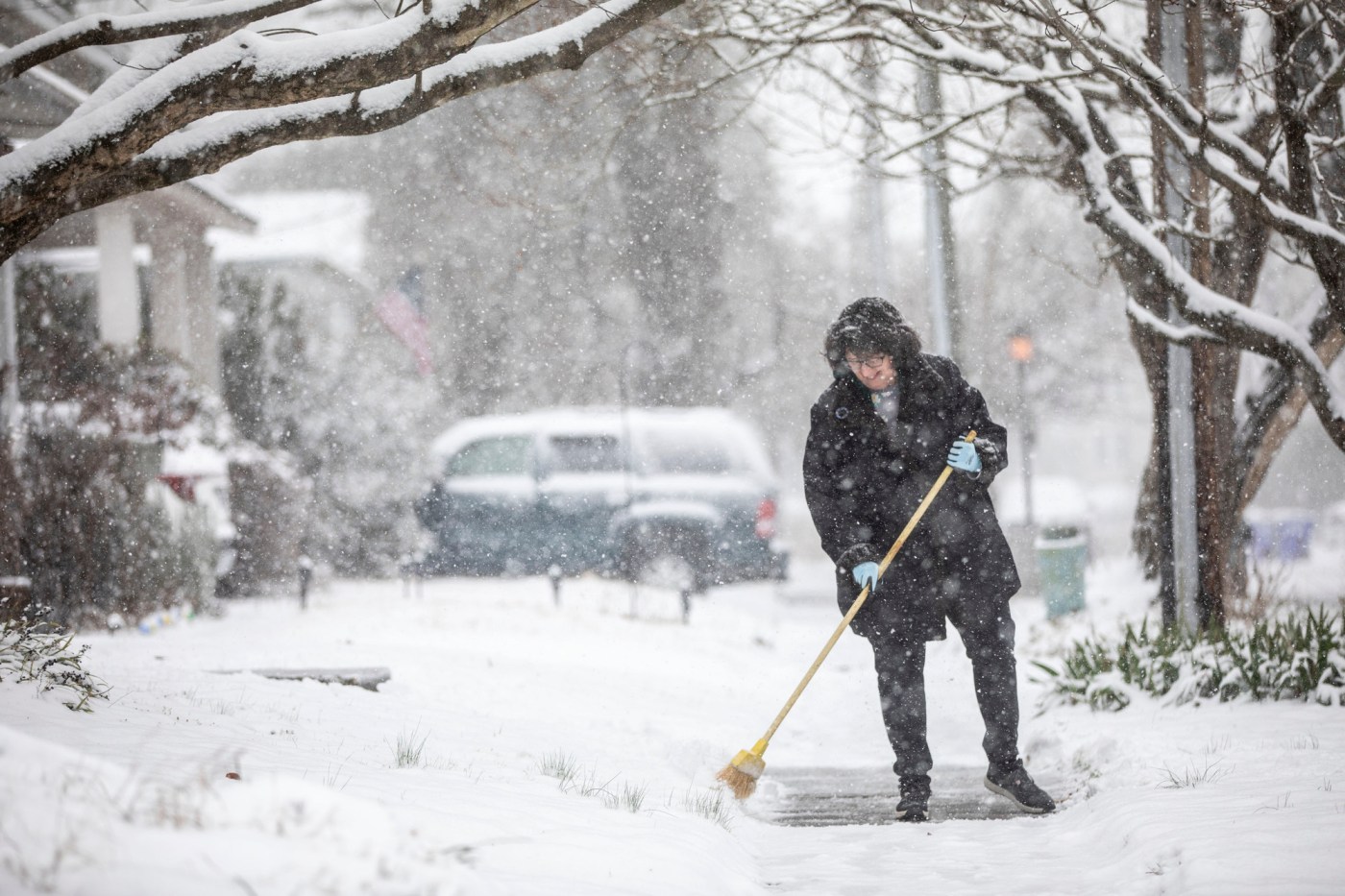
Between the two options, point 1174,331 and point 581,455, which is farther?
point 581,455

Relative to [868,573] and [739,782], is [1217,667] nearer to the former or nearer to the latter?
[868,573]

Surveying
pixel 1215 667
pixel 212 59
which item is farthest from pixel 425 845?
pixel 1215 667

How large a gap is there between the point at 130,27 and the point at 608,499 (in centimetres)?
837

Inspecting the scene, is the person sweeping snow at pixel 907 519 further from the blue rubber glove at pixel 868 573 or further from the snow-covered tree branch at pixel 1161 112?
the snow-covered tree branch at pixel 1161 112

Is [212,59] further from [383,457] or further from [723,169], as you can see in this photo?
[723,169]

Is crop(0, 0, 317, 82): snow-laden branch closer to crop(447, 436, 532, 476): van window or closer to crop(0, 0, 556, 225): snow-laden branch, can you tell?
crop(0, 0, 556, 225): snow-laden branch

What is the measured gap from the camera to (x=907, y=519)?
4738 mm

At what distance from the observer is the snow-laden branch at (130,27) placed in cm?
421

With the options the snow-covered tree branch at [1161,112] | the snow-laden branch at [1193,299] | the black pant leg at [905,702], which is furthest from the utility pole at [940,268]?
the black pant leg at [905,702]

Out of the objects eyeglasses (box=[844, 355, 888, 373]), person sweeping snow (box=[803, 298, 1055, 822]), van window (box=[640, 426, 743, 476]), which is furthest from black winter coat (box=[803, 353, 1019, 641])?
van window (box=[640, 426, 743, 476])

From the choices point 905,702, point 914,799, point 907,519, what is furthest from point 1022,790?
point 907,519

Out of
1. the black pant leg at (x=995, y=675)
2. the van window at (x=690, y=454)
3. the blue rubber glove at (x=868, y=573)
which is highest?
the van window at (x=690, y=454)

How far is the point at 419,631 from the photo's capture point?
8.70m

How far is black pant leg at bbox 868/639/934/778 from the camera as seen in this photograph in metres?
4.62
